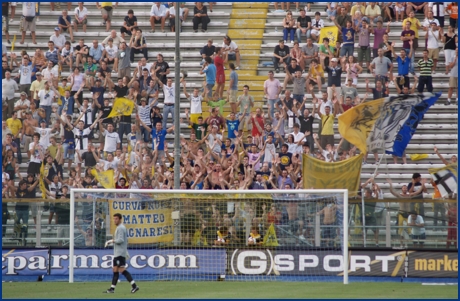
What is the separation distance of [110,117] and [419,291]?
12.5 m

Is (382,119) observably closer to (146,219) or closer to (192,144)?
(192,144)

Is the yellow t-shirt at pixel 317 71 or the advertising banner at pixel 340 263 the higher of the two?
the yellow t-shirt at pixel 317 71

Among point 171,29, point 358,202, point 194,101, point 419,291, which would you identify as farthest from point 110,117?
point 419,291

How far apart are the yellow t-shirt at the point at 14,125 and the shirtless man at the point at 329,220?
1051 centimetres

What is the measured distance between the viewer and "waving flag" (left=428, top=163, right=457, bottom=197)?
2150 cm

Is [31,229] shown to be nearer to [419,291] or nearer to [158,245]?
[158,245]

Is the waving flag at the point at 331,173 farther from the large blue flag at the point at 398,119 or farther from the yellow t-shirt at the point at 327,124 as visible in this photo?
the yellow t-shirt at the point at 327,124

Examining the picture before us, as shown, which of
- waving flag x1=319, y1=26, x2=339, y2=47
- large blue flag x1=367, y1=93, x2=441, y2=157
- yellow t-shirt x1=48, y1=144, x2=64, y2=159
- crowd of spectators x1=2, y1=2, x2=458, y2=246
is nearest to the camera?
large blue flag x1=367, y1=93, x2=441, y2=157

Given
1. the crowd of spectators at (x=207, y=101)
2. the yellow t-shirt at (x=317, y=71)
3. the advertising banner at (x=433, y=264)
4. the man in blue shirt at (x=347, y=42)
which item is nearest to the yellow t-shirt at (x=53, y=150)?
the crowd of spectators at (x=207, y=101)

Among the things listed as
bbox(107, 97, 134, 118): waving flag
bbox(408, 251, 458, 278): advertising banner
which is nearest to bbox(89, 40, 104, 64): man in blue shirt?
bbox(107, 97, 134, 118): waving flag

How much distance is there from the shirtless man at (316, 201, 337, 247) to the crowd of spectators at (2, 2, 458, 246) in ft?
9.02

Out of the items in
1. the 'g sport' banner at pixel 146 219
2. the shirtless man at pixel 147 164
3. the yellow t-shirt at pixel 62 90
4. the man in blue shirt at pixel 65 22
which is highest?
the man in blue shirt at pixel 65 22

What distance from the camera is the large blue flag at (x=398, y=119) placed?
75.1 ft

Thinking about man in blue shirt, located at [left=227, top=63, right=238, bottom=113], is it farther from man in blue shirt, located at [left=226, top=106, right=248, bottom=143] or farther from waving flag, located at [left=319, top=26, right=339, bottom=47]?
waving flag, located at [left=319, top=26, right=339, bottom=47]
